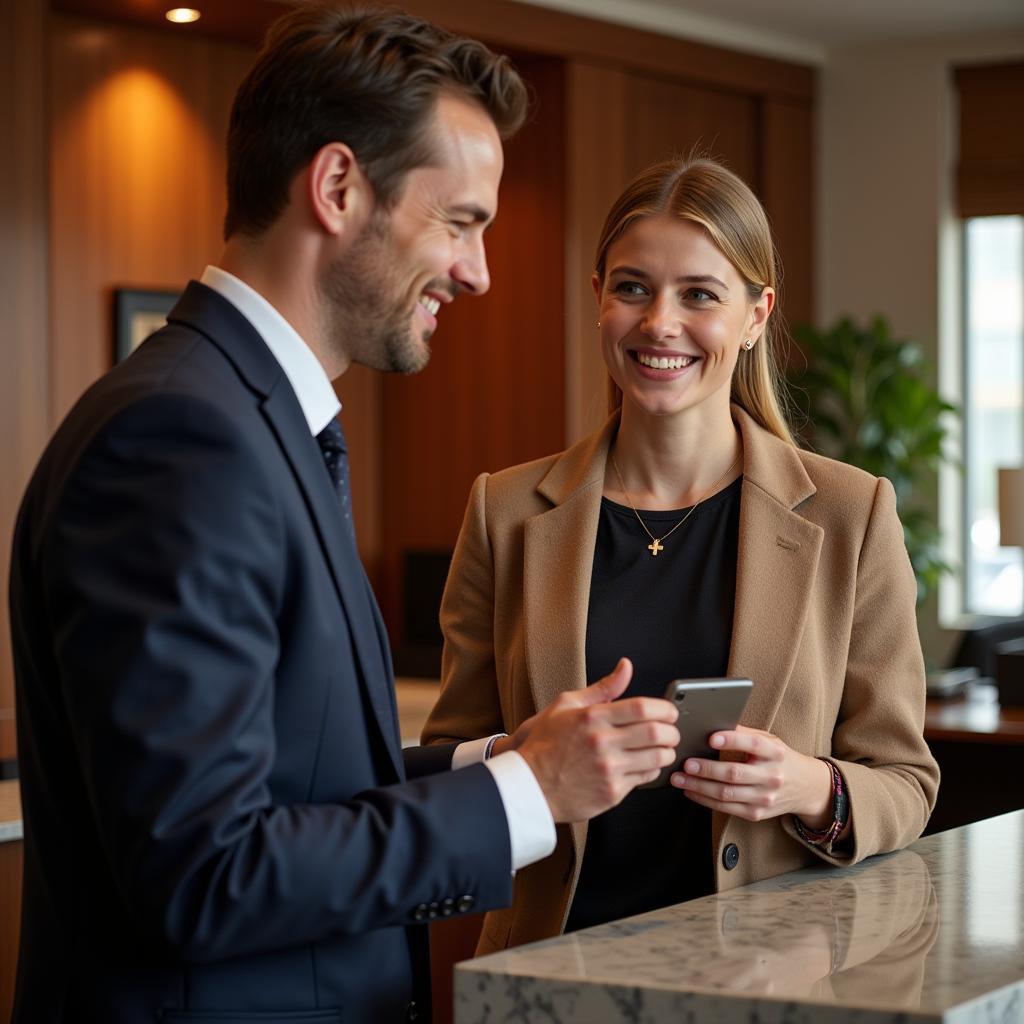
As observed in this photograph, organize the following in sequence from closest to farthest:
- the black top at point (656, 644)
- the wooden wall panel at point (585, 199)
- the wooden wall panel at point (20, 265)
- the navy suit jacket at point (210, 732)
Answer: the navy suit jacket at point (210, 732), the black top at point (656, 644), the wooden wall panel at point (20, 265), the wooden wall panel at point (585, 199)

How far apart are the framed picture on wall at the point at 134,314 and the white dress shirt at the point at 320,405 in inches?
191

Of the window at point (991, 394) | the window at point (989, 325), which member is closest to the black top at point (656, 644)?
the window at point (989, 325)

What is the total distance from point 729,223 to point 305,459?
1.06 meters

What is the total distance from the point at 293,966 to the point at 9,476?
4604 millimetres

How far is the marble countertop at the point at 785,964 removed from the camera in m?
1.45

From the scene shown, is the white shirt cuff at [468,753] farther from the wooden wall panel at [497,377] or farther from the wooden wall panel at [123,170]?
the wooden wall panel at [497,377]

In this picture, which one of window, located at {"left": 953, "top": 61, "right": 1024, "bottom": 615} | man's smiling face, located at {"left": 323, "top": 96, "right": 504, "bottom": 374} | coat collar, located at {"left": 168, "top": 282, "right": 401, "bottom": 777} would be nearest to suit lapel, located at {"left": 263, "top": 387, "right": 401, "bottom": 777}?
coat collar, located at {"left": 168, "top": 282, "right": 401, "bottom": 777}

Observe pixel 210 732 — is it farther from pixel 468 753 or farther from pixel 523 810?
pixel 468 753

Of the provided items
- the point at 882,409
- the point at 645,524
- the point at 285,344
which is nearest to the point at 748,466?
the point at 645,524

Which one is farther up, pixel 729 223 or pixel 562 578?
pixel 729 223

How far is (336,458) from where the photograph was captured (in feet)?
5.54

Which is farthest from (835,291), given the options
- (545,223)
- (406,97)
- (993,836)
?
(406,97)

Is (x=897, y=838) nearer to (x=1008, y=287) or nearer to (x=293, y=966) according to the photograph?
(x=293, y=966)

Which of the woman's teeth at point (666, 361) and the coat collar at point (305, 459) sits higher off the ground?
the woman's teeth at point (666, 361)
